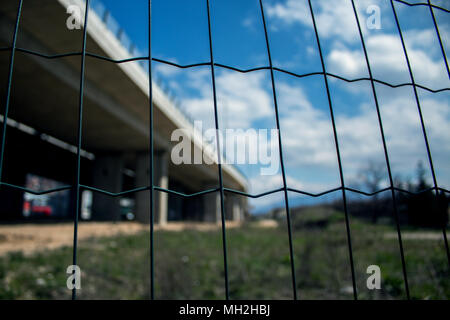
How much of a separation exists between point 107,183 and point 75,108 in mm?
8485

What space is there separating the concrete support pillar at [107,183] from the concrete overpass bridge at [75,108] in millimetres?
65

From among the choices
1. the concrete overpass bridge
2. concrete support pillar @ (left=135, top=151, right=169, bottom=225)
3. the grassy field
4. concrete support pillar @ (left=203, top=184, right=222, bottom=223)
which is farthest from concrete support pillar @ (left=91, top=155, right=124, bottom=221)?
the grassy field

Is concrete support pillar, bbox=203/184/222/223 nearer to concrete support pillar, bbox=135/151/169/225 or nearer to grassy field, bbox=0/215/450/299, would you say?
concrete support pillar, bbox=135/151/169/225

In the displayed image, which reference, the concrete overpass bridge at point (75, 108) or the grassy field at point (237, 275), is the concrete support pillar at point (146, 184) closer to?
the concrete overpass bridge at point (75, 108)

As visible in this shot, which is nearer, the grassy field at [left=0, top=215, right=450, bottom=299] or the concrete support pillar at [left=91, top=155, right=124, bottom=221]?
the grassy field at [left=0, top=215, right=450, bottom=299]

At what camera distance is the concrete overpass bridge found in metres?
9.15

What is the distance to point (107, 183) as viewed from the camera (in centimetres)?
2134

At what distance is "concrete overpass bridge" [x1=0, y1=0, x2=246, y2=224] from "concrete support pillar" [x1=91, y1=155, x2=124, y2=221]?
65mm

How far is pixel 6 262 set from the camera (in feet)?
18.5

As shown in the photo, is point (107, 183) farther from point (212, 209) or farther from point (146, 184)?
point (212, 209)

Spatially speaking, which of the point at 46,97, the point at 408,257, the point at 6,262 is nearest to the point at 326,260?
the point at 408,257

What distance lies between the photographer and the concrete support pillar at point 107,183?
20.5 m

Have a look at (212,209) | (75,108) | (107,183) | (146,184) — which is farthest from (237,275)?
(212,209)
